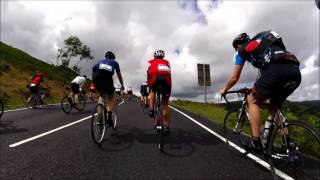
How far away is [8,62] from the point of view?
53.2m

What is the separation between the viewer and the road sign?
105 ft

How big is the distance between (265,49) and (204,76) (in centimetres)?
2763

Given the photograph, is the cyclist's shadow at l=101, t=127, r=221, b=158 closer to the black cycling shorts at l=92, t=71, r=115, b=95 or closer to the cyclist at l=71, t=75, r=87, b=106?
the black cycling shorts at l=92, t=71, r=115, b=95

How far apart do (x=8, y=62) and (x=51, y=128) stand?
48.1 meters

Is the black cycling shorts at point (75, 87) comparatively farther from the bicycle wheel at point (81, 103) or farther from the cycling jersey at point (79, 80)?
the bicycle wheel at point (81, 103)

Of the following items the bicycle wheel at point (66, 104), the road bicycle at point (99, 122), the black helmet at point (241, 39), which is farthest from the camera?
the bicycle wheel at point (66, 104)

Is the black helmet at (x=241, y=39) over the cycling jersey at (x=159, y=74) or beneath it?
over

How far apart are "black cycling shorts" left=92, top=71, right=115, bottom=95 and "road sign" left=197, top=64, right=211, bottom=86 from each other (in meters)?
23.9

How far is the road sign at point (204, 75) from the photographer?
32156 mm

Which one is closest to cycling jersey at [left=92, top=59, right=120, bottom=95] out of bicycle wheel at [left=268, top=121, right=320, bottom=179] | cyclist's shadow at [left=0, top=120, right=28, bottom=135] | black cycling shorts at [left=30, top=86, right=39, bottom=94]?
cyclist's shadow at [left=0, top=120, right=28, bottom=135]

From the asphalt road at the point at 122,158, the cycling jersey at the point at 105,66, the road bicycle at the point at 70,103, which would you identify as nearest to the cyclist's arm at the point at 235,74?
the asphalt road at the point at 122,158

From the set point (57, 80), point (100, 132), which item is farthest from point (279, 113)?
point (57, 80)

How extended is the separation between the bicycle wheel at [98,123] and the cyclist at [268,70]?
11.7 ft

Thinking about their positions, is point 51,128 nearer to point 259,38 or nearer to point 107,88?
point 107,88
